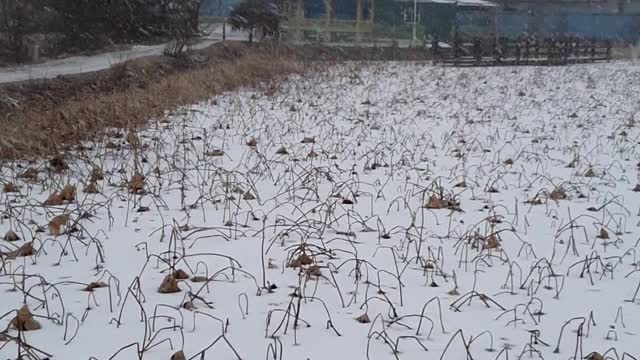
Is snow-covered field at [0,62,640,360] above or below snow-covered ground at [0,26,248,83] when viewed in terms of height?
below

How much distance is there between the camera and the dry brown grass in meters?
8.48

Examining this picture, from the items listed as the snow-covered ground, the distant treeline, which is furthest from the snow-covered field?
the distant treeline

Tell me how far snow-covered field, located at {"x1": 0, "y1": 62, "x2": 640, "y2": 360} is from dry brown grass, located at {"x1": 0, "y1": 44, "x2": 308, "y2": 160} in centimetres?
53

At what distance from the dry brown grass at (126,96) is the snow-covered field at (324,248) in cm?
53

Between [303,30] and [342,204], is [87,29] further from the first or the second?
[342,204]

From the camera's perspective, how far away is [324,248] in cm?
476

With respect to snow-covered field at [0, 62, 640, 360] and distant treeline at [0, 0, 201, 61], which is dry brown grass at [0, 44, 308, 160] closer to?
snow-covered field at [0, 62, 640, 360]

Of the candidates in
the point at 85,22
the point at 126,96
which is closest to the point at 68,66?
the point at 85,22

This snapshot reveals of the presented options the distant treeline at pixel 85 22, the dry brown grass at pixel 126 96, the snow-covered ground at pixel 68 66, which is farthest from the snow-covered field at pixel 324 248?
the distant treeline at pixel 85 22

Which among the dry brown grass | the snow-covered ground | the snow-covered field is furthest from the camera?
the snow-covered ground

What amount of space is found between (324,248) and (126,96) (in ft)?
27.5

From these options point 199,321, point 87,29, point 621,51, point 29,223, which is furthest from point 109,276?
point 621,51

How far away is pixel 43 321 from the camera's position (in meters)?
3.58

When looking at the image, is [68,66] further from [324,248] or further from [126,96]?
[324,248]
